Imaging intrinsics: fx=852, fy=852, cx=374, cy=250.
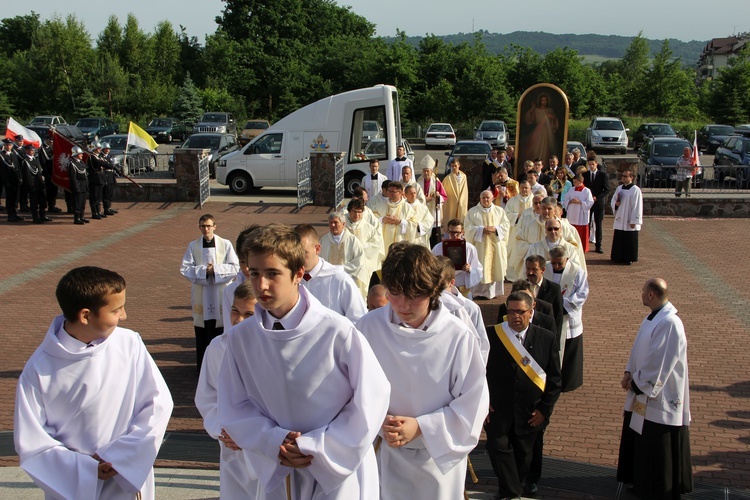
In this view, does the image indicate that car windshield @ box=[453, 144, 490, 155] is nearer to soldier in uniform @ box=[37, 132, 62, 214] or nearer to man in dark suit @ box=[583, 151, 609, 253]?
man in dark suit @ box=[583, 151, 609, 253]

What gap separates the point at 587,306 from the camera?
12.3m

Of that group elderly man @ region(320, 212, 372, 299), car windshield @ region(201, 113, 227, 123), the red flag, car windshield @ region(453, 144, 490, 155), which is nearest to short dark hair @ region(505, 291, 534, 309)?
elderly man @ region(320, 212, 372, 299)

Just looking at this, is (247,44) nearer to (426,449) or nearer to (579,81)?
(579,81)

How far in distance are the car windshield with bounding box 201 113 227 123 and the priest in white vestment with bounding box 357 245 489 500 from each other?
4144 cm

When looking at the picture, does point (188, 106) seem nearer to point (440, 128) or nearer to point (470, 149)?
point (440, 128)

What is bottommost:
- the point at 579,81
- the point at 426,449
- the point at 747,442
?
the point at 747,442

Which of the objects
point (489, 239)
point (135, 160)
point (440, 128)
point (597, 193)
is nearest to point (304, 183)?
point (597, 193)

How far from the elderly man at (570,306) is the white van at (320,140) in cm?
1360

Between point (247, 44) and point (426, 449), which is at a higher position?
point (247, 44)

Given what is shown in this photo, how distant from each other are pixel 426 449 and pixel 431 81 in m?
48.2

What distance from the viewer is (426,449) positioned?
167 inches

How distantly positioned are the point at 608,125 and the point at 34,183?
27.0m

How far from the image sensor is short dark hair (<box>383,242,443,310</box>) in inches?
156

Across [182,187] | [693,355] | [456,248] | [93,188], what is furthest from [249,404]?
[182,187]
